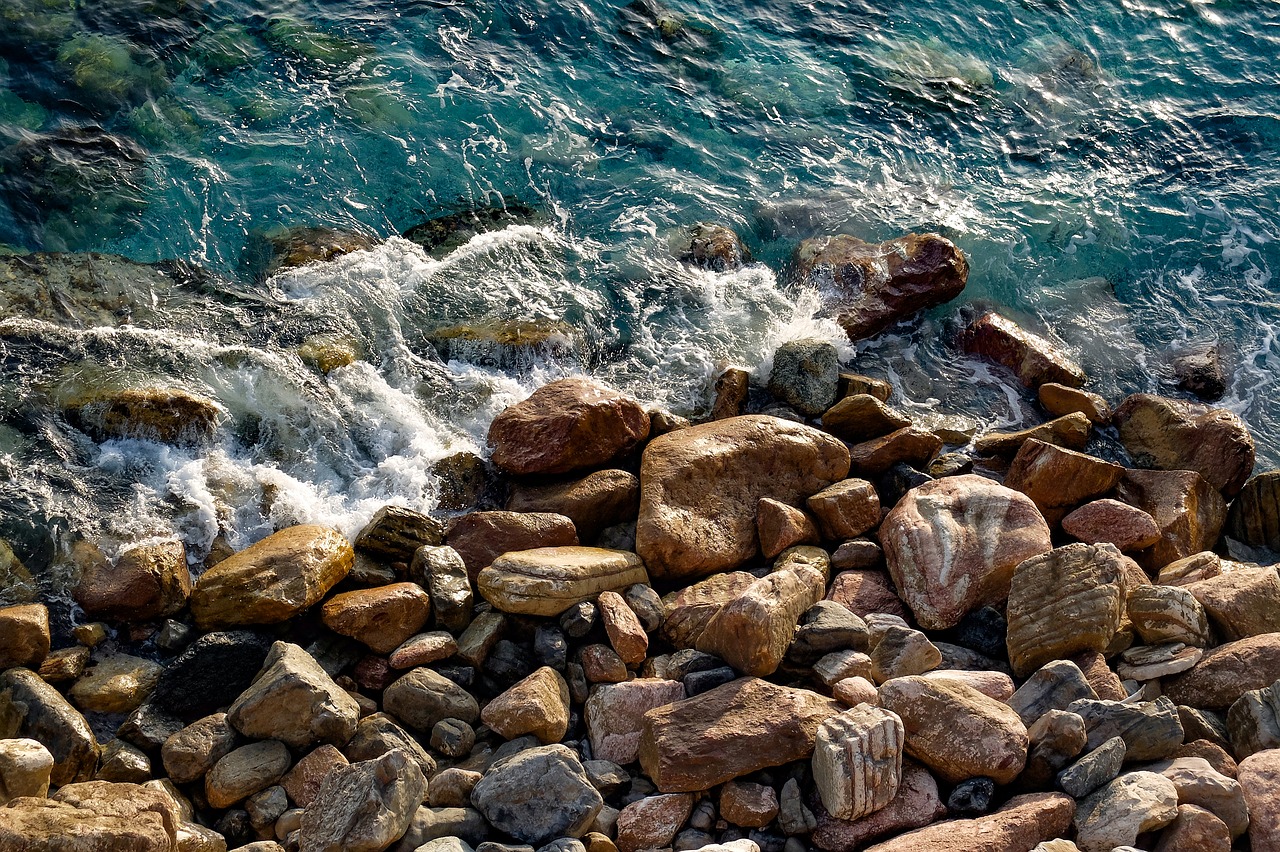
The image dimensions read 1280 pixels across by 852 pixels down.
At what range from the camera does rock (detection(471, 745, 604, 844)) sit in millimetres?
4535

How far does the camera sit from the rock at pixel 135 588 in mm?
5906

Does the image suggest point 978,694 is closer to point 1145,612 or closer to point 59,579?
point 1145,612

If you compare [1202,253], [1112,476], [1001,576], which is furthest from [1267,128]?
[1001,576]

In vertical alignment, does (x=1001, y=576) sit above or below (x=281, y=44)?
below

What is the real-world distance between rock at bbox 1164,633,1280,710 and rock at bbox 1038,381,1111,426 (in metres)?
3.07

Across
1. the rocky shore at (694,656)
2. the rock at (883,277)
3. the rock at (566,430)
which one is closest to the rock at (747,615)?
the rocky shore at (694,656)

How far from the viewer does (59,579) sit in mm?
6105

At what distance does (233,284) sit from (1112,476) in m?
6.94

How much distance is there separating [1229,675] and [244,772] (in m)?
4.94

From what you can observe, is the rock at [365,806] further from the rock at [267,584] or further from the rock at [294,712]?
the rock at [267,584]

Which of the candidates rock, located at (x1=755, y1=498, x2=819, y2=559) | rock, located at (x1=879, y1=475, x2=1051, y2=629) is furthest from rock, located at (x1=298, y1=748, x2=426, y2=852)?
rock, located at (x1=879, y1=475, x2=1051, y2=629)

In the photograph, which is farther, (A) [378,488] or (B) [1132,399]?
(B) [1132,399]

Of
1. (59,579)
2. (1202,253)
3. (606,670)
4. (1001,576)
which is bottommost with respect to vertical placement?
(59,579)

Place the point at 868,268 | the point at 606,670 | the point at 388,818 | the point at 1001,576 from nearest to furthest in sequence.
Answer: the point at 388,818, the point at 606,670, the point at 1001,576, the point at 868,268
